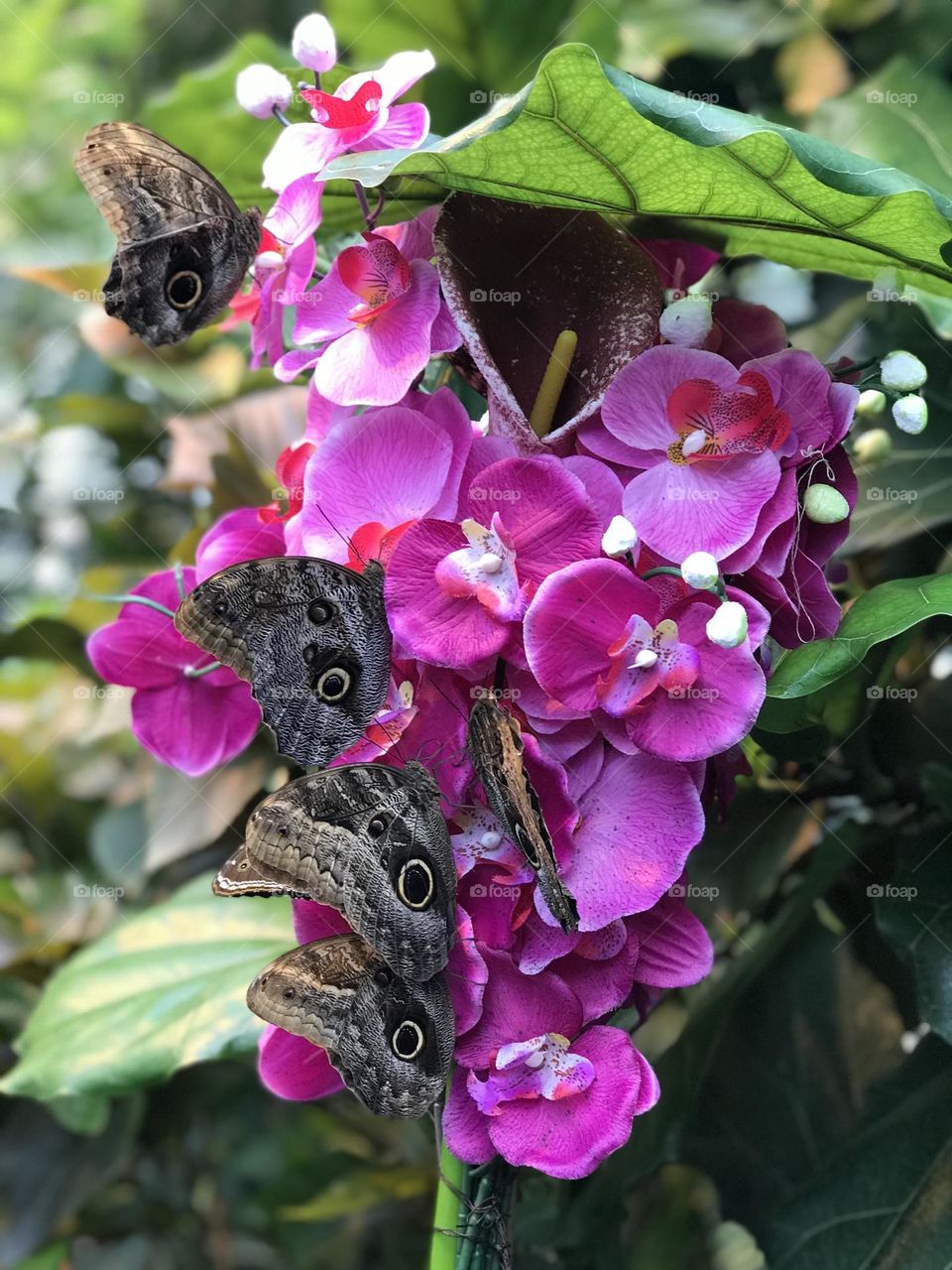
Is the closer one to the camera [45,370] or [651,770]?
[651,770]

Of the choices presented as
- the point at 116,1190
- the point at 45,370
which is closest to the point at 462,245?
the point at 45,370

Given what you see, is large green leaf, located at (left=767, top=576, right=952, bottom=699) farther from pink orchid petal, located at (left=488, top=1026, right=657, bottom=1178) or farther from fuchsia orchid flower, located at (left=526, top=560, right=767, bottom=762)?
pink orchid petal, located at (left=488, top=1026, right=657, bottom=1178)

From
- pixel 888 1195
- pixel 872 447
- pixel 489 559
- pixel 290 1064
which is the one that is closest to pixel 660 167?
pixel 489 559

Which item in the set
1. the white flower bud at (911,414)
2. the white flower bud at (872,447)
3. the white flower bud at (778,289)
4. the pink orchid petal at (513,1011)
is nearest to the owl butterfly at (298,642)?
the pink orchid petal at (513,1011)

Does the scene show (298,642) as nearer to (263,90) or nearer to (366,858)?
(366,858)

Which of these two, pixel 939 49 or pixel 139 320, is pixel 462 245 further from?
pixel 939 49
